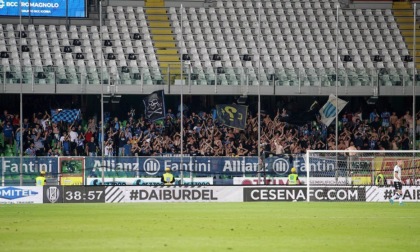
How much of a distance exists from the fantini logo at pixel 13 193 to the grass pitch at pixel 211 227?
10.4 feet

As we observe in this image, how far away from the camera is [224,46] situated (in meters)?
56.2

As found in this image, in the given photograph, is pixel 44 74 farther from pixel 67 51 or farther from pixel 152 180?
pixel 152 180

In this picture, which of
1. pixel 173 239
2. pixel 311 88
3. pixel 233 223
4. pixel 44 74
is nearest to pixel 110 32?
pixel 44 74

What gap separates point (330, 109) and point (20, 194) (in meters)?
17.3

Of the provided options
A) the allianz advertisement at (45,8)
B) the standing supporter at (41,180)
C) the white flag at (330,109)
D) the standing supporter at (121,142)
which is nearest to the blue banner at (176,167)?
the standing supporter at (41,180)

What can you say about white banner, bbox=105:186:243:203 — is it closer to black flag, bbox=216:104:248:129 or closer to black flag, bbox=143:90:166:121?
black flag, bbox=143:90:166:121

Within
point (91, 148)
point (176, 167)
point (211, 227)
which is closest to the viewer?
point (211, 227)

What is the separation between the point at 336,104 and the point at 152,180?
1008cm

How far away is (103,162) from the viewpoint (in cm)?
4466

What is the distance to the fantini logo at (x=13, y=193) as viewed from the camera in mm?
41406

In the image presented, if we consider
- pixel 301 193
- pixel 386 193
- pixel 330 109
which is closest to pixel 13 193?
pixel 301 193

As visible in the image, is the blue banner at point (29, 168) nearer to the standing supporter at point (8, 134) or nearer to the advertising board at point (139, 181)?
the advertising board at point (139, 181)

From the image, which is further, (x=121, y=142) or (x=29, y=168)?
(x=121, y=142)

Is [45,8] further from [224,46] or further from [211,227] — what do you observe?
[211,227]
